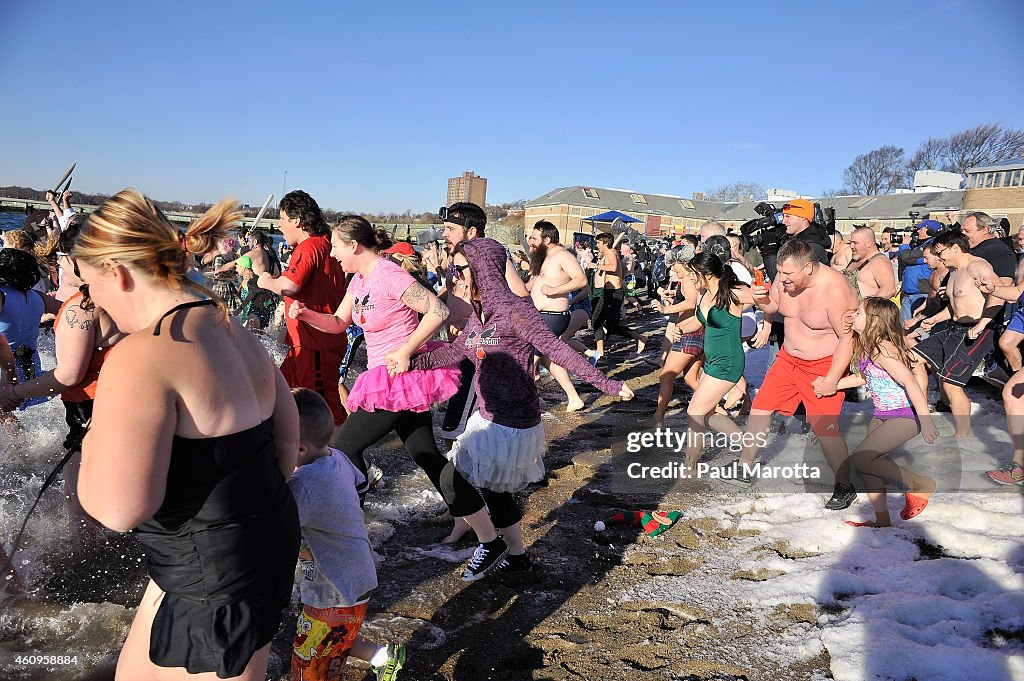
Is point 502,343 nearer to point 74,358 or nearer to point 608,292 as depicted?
point 74,358

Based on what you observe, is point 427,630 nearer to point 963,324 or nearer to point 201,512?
point 201,512

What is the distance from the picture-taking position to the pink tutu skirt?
11.7 ft

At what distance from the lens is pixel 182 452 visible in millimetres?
1501

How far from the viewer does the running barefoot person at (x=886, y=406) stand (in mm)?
4133

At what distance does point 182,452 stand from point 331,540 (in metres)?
0.91

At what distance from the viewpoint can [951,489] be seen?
4.84m

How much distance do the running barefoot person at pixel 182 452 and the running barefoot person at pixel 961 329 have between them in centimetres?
585

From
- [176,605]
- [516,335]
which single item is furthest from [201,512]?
[516,335]

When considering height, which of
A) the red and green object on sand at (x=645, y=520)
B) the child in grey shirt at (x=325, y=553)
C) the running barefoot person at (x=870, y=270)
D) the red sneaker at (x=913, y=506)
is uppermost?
the running barefoot person at (x=870, y=270)

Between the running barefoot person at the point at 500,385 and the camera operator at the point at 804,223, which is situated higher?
the camera operator at the point at 804,223

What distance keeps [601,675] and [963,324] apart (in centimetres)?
502

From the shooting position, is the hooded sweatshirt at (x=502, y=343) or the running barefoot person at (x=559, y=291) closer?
the hooded sweatshirt at (x=502, y=343)

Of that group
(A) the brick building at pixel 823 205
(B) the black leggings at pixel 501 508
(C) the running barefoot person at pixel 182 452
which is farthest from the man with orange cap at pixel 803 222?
(A) the brick building at pixel 823 205

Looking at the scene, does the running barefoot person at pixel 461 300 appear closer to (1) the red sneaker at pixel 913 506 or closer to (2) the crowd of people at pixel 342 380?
(2) the crowd of people at pixel 342 380
